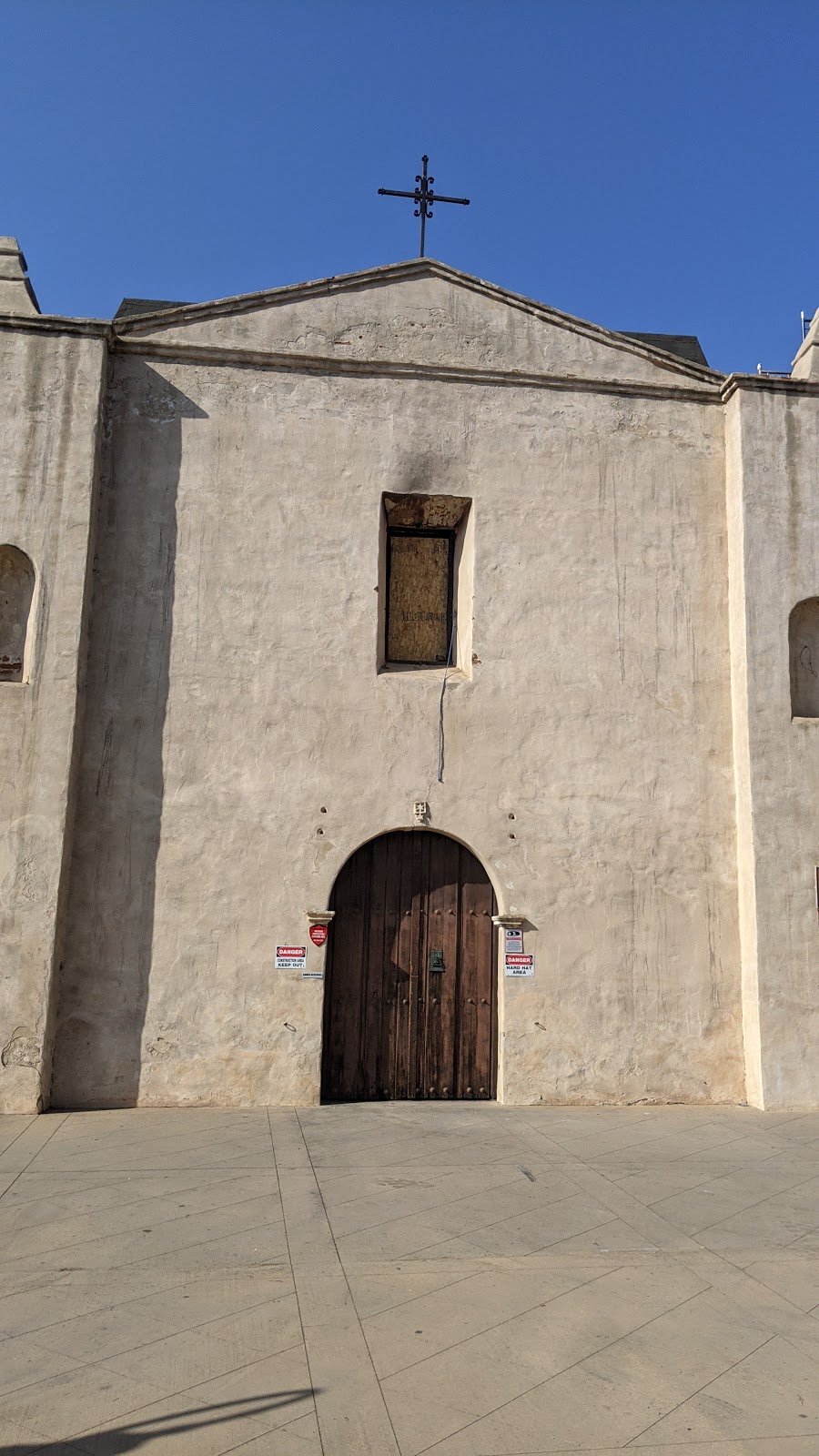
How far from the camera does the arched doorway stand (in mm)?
9477

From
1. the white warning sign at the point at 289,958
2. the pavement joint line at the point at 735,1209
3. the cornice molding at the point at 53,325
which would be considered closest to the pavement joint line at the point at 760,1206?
the pavement joint line at the point at 735,1209

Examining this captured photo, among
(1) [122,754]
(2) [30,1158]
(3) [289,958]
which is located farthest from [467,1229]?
(1) [122,754]

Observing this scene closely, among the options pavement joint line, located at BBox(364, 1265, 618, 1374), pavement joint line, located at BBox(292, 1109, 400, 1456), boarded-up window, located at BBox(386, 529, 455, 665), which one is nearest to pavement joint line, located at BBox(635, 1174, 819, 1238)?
pavement joint line, located at BBox(364, 1265, 618, 1374)

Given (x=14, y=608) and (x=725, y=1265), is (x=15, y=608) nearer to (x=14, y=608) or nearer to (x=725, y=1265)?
(x=14, y=608)

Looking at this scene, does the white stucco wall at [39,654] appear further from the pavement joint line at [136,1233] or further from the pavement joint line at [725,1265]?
the pavement joint line at [725,1265]

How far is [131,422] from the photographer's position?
10078 millimetres

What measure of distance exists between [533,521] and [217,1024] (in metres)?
5.57

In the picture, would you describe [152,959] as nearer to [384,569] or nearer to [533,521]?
[384,569]

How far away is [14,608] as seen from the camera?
31.7 feet

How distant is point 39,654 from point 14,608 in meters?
0.71

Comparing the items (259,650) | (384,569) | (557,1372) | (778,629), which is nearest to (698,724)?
(778,629)

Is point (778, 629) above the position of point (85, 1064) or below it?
above

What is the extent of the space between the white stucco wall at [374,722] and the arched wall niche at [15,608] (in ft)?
2.18

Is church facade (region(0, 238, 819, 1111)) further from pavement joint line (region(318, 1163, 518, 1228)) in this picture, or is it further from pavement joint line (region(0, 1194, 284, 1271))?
pavement joint line (region(0, 1194, 284, 1271))
